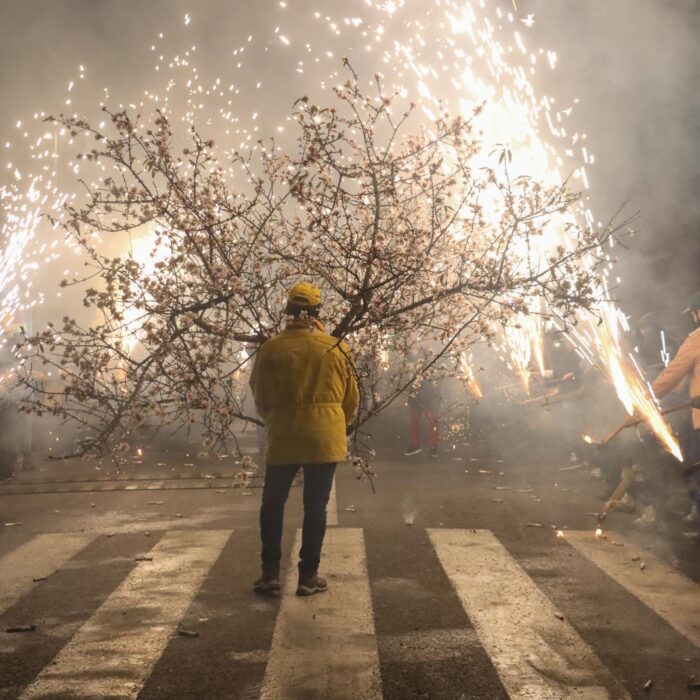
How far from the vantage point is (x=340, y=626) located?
4996 millimetres

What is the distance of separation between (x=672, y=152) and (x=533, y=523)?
10.8 meters

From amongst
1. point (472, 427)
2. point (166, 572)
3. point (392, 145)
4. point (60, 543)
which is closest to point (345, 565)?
point (166, 572)

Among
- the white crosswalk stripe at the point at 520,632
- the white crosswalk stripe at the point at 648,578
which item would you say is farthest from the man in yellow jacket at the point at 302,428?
the white crosswalk stripe at the point at 648,578

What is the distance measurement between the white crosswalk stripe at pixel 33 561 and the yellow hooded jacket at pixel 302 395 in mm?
2107

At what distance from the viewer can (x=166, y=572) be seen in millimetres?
6379

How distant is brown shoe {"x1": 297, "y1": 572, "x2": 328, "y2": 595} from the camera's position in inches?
223

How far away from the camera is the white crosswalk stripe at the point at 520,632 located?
4051 millimetres

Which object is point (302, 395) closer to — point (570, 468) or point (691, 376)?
point (691, 376)

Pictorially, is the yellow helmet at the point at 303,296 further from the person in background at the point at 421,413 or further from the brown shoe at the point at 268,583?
the person in background at the point at 421,413

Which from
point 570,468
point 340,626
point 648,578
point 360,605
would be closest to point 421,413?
point 570,468

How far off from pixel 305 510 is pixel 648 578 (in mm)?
2656

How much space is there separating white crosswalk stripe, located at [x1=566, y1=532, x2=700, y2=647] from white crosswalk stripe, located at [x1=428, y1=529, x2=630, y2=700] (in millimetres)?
690

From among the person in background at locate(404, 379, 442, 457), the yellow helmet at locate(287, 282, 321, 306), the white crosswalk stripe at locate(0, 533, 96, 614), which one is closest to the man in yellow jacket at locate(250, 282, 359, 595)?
the yellow helmet at locate(287, 282, 321, 306)

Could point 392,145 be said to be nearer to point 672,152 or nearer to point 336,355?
point 336,355
